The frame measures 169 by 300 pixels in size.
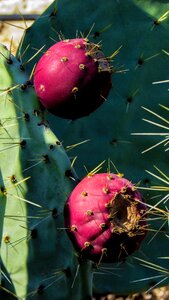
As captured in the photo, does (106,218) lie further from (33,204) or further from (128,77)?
(128,77)

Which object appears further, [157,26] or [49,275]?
[157,26]

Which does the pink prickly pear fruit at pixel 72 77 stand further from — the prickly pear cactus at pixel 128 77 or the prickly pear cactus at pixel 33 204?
the prickly pear cactus at pixel 128 77

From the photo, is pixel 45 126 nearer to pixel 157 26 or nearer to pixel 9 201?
pixel 9 201

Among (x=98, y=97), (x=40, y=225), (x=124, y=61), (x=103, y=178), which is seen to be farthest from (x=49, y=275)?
(x=124, y=61)

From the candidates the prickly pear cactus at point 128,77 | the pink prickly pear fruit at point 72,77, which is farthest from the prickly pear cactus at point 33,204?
the prickly pear cactus at point 128,77

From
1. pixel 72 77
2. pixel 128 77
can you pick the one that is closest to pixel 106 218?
pixel 72 77

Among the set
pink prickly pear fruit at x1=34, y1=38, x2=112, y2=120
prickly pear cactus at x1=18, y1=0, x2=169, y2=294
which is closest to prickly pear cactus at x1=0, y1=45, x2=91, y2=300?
pink prickly pear fruit at x1=34, y1=38, x2=112, y2=120
